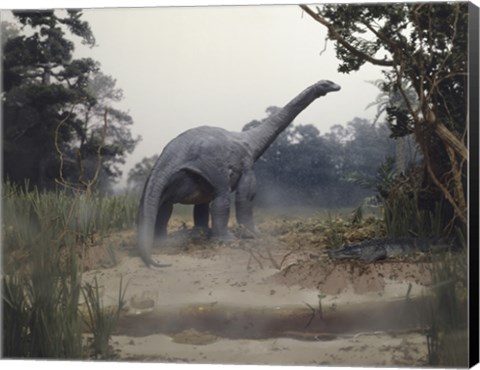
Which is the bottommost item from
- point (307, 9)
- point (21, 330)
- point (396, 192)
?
point (21, 330)

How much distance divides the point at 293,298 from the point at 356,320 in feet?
1.50

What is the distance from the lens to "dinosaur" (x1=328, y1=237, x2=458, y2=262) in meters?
8.58

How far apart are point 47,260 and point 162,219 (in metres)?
0.88

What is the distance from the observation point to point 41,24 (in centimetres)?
925

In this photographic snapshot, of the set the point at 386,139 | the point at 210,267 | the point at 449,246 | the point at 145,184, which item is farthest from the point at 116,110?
the point at 449,246

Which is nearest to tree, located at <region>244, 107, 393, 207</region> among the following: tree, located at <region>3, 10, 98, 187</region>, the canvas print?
the canvas print

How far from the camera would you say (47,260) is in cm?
906

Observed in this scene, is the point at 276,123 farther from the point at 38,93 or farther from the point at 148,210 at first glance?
the point at 38,93

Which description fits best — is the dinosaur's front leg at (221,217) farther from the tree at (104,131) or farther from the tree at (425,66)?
the tree at (425,66)

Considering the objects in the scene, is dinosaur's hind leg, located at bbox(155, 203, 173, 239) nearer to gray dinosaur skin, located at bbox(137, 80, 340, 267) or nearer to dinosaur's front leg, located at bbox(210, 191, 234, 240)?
gray dinosaur skin, located at bbox(137, 80, 340, 267)

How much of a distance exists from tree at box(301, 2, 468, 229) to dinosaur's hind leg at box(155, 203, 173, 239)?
1599 millimetres

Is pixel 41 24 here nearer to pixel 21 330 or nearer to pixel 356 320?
pixel 21 330

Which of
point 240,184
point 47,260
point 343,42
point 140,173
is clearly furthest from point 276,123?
point 47,260

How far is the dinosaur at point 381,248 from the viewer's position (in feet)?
28.1
